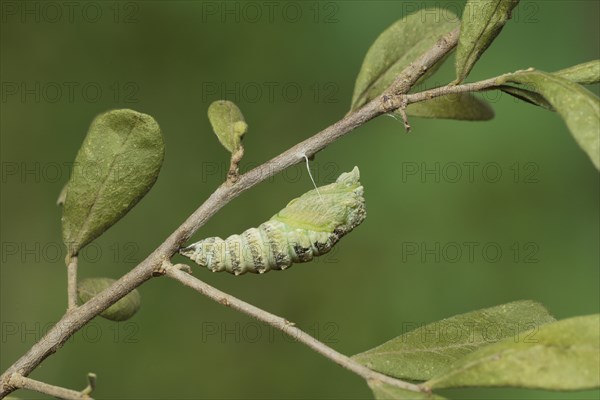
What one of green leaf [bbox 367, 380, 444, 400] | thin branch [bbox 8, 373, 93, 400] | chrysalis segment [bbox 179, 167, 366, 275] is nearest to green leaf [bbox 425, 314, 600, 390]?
green leaf [bbox 367, 380, 444, 400]

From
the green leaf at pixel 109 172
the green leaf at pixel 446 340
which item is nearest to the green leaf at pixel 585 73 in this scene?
the green leaf at pixel 446 340

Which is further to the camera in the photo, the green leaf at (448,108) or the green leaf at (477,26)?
the green leaf at (448,108)

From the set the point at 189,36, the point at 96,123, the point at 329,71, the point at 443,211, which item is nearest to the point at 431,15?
the point at 96,123

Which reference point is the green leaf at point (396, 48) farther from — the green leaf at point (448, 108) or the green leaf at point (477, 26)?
the green leaf at point (477, 26)

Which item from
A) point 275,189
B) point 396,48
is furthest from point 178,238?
point 275,189

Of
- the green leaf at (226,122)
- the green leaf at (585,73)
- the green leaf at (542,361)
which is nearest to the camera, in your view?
the green leaf at (542,361)

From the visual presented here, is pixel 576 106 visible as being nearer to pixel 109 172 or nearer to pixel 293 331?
pixel 293 331

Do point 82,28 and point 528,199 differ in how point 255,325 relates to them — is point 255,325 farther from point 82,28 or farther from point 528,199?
point 82,28
